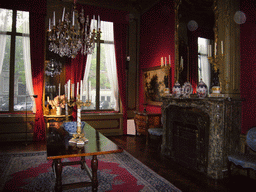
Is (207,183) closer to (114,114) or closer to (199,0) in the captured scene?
(199,0)

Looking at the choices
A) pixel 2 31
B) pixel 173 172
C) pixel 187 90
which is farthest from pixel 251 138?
pixel 2 31

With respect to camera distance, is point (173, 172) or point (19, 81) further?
point (19, 81)

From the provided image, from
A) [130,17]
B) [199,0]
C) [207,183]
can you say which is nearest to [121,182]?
[207,183]

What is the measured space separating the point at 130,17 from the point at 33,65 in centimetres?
333

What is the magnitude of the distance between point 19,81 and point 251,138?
5.57 metres

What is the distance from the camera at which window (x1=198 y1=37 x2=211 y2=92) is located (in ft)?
12.6

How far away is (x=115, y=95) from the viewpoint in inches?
262

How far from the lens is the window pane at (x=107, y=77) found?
6.62 m

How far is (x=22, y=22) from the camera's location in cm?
574

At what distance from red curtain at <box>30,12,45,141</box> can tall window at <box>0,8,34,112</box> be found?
0.56 ft

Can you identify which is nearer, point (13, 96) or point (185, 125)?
point (185, 125)

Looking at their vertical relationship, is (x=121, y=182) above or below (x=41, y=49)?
below

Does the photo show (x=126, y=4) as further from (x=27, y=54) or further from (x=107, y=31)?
(x=27, y=54)

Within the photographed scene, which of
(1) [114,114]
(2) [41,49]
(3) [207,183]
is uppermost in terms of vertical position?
(2) [41,49]
